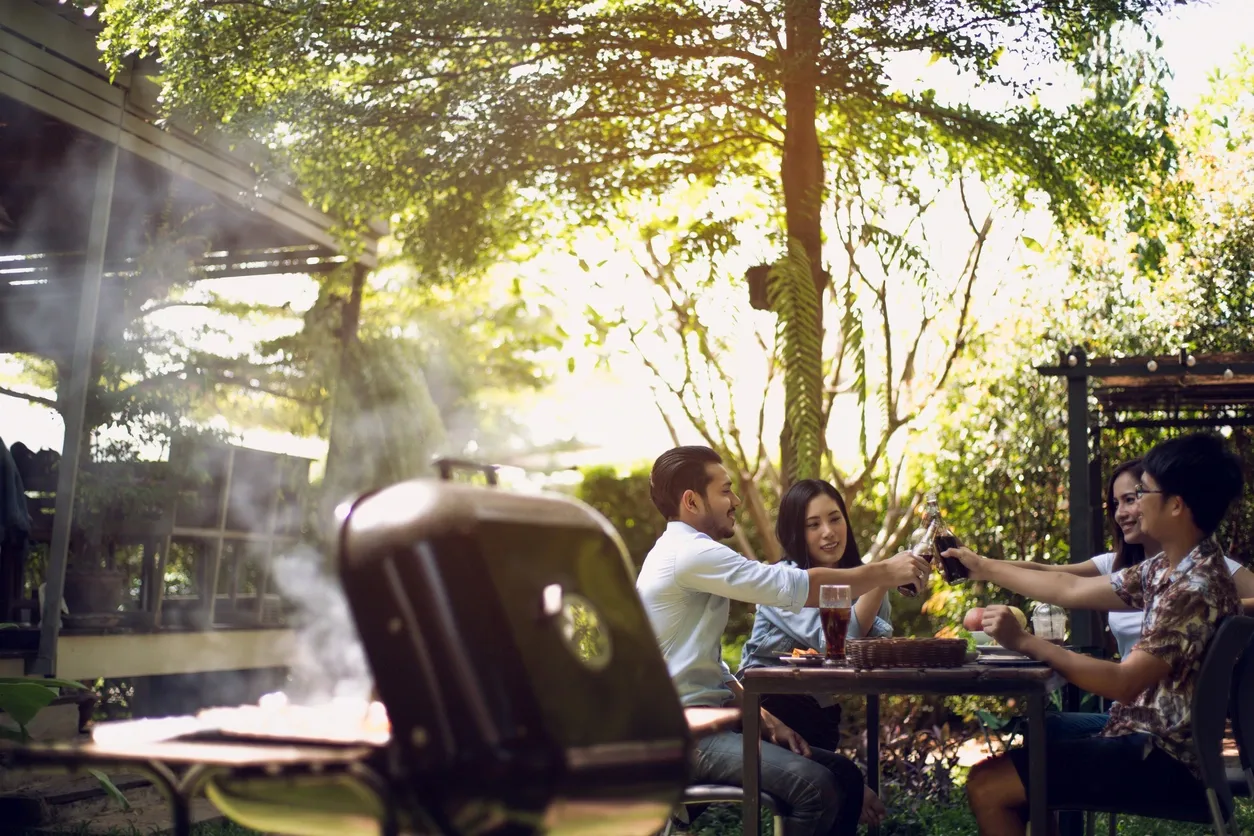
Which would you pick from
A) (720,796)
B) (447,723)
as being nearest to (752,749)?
(720,796)

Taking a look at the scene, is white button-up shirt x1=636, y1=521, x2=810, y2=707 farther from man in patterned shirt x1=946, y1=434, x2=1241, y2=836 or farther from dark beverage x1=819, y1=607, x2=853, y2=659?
man in patterned shirt x1=946, y1=434, x2=1241, y2=836

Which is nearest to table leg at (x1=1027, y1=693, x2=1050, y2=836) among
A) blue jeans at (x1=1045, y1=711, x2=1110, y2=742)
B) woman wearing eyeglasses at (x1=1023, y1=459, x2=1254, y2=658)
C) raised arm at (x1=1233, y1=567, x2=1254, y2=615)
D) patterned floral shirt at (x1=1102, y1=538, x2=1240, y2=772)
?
patterned floral shirt at (x1=1102, y1=538, x2=1240, y2=772)

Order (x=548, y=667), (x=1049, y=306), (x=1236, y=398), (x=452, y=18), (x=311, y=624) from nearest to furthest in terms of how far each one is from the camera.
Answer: (x=548, y=667) < (x=1236, y=398) < (x=452, y=18) < (x=1049, y=306) < (x=311, y=624)

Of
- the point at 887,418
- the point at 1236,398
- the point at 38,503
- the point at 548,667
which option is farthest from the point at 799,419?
the point at 548,667

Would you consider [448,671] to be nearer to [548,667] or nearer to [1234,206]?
[548,667]

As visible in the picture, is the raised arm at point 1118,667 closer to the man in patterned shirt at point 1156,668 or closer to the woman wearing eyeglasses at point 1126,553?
the man in patterned shirt at point 1156,668

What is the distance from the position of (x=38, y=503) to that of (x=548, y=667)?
5.56 meters

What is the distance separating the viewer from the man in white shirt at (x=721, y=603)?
2998mm

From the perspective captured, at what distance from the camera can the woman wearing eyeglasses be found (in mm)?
3957

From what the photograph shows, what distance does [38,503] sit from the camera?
21.0ft

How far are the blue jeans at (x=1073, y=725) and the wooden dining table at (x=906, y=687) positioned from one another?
77 centimetres

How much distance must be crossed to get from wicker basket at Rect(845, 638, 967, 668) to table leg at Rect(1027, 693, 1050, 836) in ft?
0.69

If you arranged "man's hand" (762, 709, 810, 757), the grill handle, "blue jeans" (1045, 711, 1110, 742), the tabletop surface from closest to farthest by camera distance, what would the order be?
1. the grill handle
2. the tabletop surface
3. "man's hand" (762, 709, 810, 757)
4. "blue jeans" (1045, 711, 1110, 742)

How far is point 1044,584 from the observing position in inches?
131
